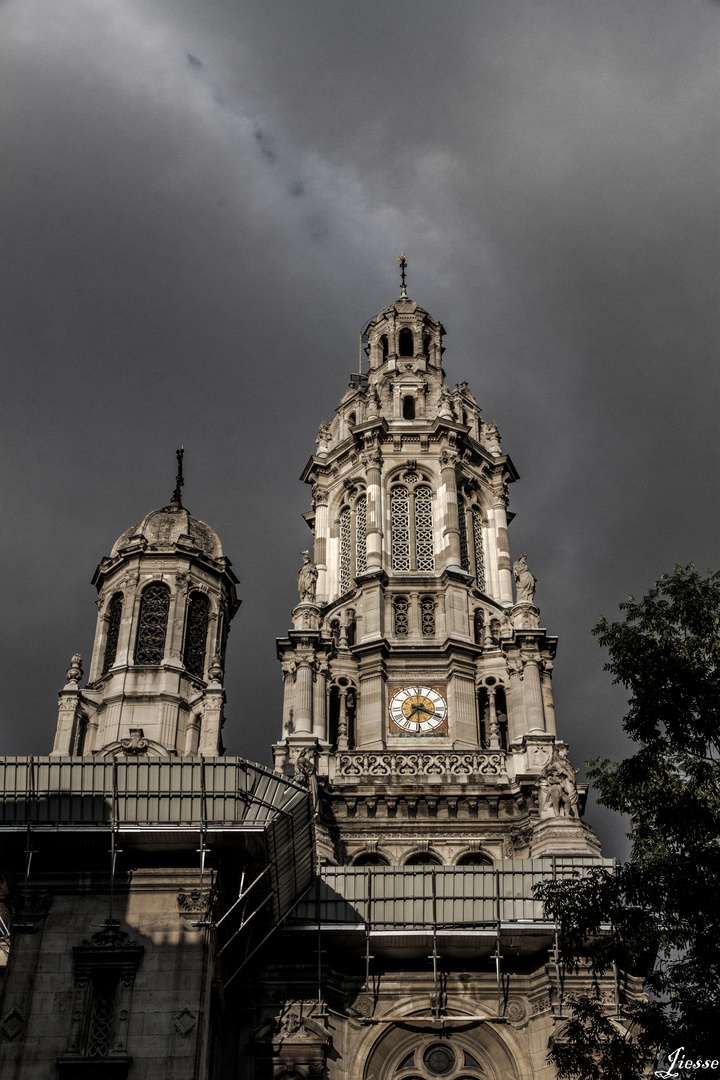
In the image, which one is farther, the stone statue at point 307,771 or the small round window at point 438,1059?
the stone statue at point 307,771

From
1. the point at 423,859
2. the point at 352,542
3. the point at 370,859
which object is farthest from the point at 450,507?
the point at 370,859

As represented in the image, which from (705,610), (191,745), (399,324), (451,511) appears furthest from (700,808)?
(399,324)

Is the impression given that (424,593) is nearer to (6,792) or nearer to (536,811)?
(536,811)

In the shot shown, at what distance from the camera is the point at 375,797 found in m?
53.4

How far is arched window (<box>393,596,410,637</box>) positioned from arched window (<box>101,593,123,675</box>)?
44.7 feet

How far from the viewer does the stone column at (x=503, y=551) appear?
2687 inches

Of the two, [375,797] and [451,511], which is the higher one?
[451,511]

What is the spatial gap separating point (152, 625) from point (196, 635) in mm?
2233

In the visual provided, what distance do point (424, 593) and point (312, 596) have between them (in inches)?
227

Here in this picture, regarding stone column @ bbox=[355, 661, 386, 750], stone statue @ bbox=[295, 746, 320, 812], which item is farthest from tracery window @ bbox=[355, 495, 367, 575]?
stone statue @ bbox=[295, 746, 320, 812]

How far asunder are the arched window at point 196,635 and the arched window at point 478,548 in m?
14.3

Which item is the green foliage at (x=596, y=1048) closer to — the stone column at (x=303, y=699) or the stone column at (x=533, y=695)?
the stone column at (x=533, y=695)

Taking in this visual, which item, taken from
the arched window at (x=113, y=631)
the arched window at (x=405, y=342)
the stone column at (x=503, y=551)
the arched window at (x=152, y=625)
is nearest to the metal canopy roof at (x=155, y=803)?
the arched window at (x=152, y=625)

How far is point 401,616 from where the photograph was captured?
64.8 meters
